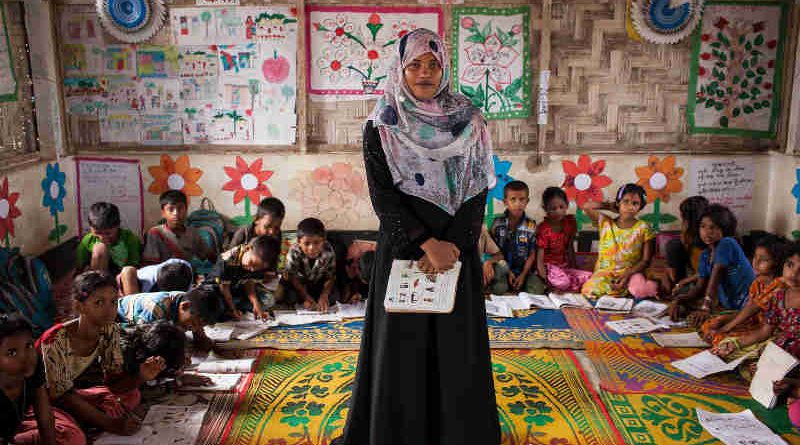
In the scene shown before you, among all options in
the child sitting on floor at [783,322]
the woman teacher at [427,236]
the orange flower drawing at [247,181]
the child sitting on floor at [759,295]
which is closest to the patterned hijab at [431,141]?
the woman teacher at [427,236]

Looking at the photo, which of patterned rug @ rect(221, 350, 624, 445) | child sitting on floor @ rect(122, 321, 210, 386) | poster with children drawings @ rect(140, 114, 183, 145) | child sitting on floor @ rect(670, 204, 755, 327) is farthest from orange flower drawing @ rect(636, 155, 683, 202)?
child sitting on floor @ rect(122, 321, 210, 386)

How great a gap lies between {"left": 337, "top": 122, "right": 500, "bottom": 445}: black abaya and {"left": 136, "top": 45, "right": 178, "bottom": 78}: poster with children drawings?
3401 millimetres

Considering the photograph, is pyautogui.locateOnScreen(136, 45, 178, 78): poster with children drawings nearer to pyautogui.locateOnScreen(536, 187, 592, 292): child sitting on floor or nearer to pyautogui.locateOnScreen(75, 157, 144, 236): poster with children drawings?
pyautogui.locateOnScreen(75, 157, 144, 236): poster with children drawings

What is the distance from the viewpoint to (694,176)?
5.69 meters

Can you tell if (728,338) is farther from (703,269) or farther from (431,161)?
(431,161)

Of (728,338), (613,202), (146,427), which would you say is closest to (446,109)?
(146,427)

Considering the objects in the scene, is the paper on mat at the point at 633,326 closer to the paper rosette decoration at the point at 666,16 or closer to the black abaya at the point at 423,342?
the black abaya at the point at 423,342

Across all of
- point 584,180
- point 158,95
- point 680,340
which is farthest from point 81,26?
point 680,340

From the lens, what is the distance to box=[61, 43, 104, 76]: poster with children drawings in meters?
5.50

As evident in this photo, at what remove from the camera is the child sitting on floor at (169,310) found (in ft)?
13.1

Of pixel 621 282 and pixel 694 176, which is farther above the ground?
pixel 694 176

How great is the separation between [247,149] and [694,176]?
357 cm

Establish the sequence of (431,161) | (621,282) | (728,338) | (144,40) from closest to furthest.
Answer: (431,161), (728,338), (621,282), (144,40)

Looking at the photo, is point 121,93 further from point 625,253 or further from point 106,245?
point 625,253
